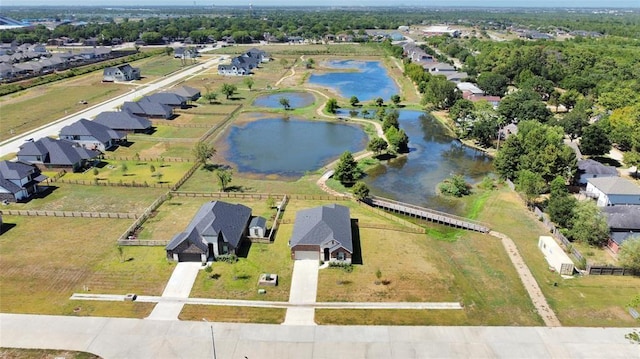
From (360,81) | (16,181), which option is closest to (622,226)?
(16,181)

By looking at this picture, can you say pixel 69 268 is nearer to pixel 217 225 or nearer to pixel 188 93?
pixel 217 225

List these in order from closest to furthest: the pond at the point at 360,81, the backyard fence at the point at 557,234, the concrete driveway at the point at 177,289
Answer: the concrete driveway at the point at 177,289 < the backyard fence at the point at 557,234 < the pond at the point at 360,81

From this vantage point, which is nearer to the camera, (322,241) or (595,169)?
(322,241)

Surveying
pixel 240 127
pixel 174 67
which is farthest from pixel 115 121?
pixel 174 67

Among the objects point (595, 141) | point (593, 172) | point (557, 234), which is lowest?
point (557, 234)

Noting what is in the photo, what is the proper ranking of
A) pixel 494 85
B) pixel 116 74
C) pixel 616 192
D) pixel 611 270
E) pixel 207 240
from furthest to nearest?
1. pixel 116 74
2. pixel 494 85
3. pixel 616 192
4. pixel 207 240
5. pixel 611 270

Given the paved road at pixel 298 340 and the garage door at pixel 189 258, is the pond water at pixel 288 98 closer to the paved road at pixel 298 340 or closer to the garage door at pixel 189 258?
the garage door at pixel 189 258

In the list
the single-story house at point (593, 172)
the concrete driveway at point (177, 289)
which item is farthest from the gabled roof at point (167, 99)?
the single-story house at point (593, 172)
